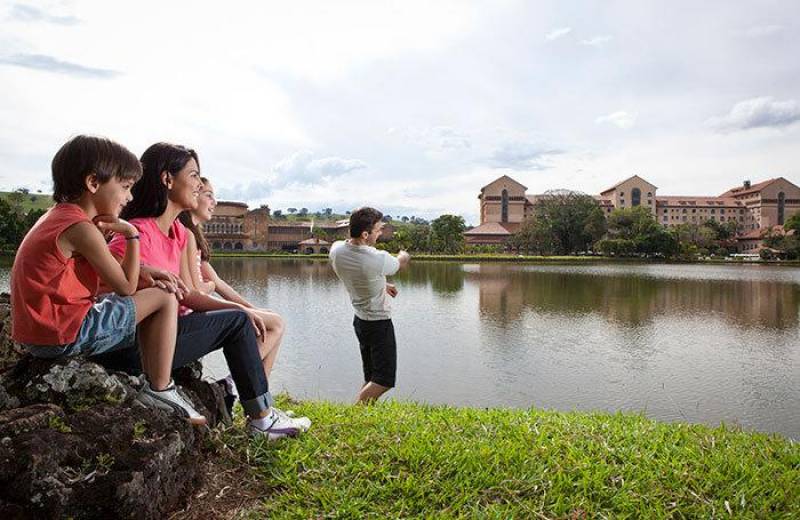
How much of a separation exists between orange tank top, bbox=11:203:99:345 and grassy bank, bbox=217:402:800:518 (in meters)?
0.84

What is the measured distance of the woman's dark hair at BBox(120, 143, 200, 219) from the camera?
99.1 inches

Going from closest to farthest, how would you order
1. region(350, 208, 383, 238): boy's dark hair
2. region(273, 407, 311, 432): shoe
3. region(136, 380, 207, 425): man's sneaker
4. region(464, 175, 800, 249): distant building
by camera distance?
region(136, 380, 207, 425): man's sneaker
region(273, 407, 311, 432): shoe
region(350, 208, 383, 238): boy's dark hair
region(464, 175, 800, 249): distant building

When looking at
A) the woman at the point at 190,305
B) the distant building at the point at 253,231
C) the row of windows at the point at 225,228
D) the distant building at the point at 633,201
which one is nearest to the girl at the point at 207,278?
the woman at the point at 190,305

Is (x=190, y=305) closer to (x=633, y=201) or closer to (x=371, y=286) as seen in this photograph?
(x=371, y=286)

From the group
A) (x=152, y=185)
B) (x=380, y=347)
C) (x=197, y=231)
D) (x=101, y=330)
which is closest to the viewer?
(x=101, y=330)

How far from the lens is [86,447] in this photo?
71.4 inches

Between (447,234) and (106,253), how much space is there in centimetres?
5039

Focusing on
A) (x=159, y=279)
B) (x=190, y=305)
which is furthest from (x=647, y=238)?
(x=159, y=279)

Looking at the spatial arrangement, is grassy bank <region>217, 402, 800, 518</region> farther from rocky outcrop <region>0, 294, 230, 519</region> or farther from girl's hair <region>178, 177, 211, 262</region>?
girl's hair <region>178, 177, 211, 262</region>

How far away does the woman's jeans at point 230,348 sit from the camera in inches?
92.4

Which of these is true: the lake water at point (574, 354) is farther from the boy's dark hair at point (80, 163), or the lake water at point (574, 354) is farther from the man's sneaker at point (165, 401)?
the boy's dark hair at point (80, 163)

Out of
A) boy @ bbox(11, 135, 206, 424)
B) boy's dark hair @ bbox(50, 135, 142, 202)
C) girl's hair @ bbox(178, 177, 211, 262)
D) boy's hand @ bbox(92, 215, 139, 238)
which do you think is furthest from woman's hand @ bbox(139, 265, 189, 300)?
girl's hair @ bbox(178, 177, 211, 262)

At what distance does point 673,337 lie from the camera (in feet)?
34.9

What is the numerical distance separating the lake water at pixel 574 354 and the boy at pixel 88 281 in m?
4.26
